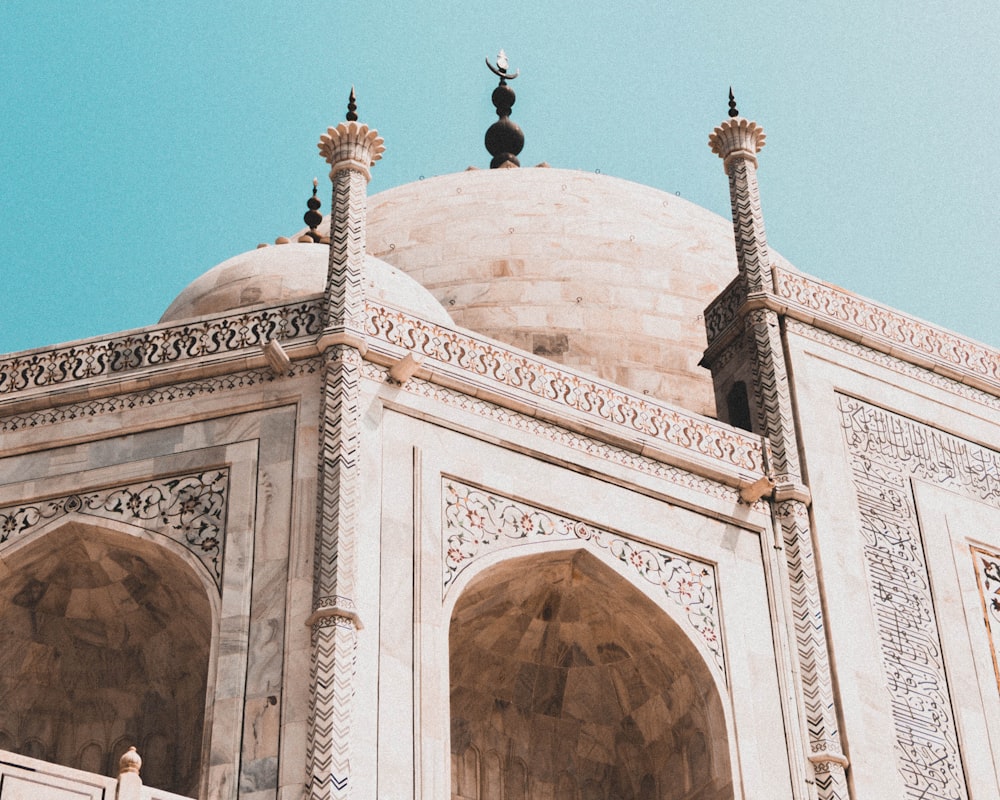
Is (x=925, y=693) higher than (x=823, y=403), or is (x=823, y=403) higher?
(x=823, y=403)

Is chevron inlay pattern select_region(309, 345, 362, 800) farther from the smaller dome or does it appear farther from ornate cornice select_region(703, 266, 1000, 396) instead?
ornate cornice select_region(703, 266, 1000, 396)

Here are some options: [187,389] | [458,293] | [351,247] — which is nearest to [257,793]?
[187,389]

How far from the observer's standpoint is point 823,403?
1237 cm

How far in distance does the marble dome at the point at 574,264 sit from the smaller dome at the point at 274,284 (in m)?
2.03

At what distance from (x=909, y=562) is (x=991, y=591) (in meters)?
0.58

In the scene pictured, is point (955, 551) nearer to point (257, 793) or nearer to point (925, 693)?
Result: point (925, 693)

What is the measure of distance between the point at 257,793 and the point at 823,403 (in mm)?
4513

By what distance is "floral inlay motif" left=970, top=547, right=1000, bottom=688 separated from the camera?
11844mm

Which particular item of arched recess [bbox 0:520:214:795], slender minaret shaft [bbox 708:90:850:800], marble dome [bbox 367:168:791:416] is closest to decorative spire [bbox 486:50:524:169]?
marble dome [bbox 367:168:791:416]

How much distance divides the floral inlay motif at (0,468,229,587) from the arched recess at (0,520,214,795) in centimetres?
12

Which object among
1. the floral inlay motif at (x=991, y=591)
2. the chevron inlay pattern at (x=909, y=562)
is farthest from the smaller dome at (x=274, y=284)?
the floral inlay motif at (x=991, y=591)

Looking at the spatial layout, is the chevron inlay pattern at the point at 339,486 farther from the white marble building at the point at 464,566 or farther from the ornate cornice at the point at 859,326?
the ornate cornice at the point at 859,326

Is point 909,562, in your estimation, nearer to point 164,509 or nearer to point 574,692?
point 574,692

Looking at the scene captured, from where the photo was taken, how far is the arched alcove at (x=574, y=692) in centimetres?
1107
